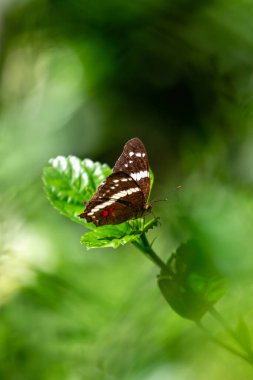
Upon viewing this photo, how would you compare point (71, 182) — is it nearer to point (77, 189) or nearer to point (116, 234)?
point (77, 189)

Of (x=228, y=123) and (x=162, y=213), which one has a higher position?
(x=228, y=123)

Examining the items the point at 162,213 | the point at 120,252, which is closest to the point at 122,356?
the point at 162,213

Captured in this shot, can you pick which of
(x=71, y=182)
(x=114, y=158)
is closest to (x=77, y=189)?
(x=71, y=182)

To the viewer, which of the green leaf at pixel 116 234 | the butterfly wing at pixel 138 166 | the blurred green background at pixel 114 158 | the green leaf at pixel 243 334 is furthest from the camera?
the blurred green background at pixel 114 158

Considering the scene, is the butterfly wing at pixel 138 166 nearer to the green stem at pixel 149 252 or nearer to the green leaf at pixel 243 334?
the green stem at pixel 149 252

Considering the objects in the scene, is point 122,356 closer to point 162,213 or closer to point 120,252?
point 162,213

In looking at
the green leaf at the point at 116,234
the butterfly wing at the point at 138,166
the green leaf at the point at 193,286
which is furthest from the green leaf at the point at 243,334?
the butterfly wing at the point at 138,166

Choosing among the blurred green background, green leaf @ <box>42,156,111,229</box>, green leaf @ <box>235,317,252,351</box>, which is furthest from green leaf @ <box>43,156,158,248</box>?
green leaf @ <box>235,317,252,351</box>
